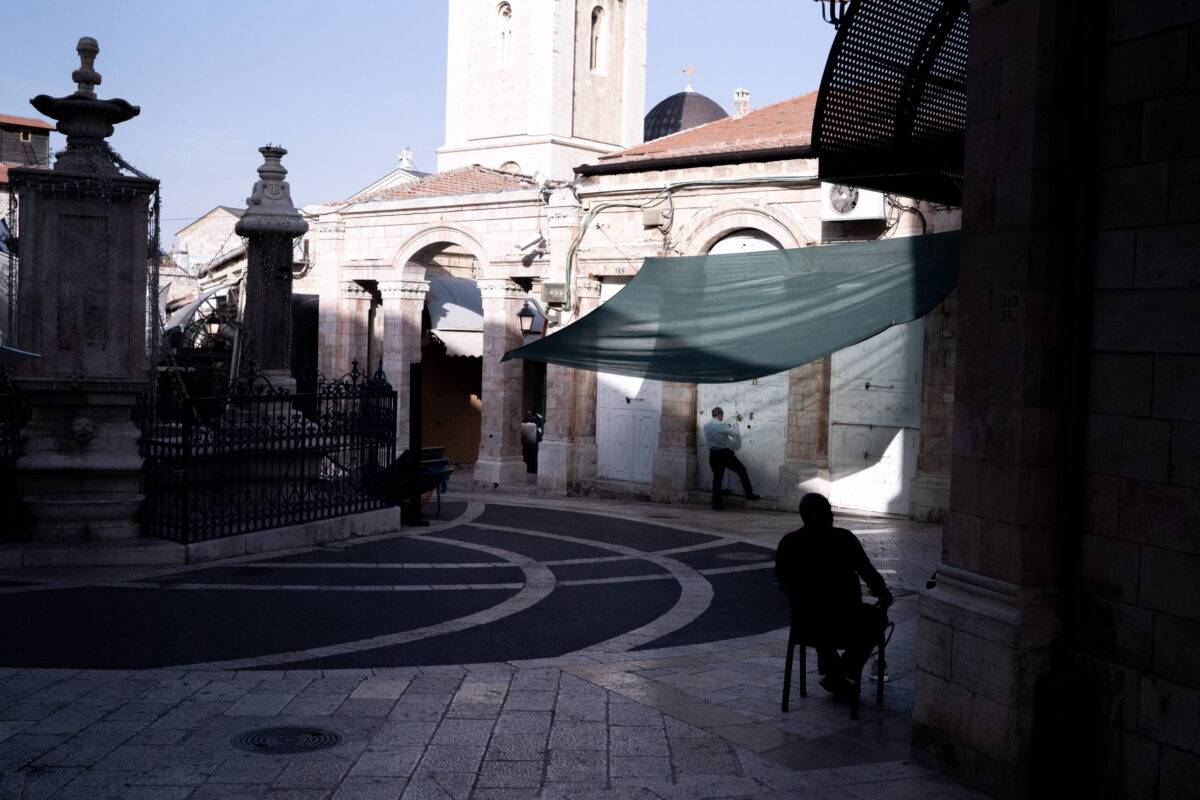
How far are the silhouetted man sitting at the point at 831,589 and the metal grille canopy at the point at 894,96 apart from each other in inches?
104

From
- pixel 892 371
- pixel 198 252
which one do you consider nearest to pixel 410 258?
pixel 892 371

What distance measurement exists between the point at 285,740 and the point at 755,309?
5393mm

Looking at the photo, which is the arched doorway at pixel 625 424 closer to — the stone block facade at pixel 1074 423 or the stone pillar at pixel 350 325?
the stone pillar at pixel 350 325

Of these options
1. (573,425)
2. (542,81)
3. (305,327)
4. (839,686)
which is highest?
(542,81)

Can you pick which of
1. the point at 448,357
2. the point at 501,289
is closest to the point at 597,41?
the point at 448,357

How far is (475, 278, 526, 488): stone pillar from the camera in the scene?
892 inches

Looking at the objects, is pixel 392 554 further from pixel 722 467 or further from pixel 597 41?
pixel 597 41

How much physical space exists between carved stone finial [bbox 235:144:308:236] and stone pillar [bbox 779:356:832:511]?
25.3 ft

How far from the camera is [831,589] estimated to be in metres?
6.88

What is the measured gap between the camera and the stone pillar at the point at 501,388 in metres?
22.7

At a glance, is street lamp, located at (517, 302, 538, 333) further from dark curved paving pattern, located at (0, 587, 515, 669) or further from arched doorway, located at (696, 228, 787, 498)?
dark curved paving pattern, located at (0, 587, 515, 669)

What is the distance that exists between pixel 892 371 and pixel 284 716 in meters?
11.9

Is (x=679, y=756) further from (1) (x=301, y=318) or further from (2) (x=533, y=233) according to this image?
(1) (x=301, y=318)

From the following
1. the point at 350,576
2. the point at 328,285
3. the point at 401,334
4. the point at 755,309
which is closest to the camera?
the point at 755,309
